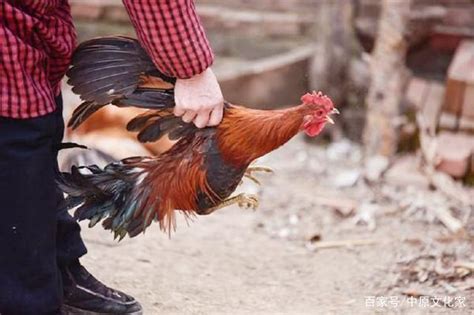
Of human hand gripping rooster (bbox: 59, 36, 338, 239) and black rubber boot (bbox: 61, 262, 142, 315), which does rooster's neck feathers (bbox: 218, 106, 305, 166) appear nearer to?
human hand gripping rooster (bbox: 59, 36, 338, 239)

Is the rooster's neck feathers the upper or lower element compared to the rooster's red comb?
lower

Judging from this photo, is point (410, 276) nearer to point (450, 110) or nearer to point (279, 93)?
point (450, 110)

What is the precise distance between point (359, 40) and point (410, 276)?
104 inches

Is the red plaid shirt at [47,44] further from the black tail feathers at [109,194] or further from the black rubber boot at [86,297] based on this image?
the black rubber boot at [86,297]

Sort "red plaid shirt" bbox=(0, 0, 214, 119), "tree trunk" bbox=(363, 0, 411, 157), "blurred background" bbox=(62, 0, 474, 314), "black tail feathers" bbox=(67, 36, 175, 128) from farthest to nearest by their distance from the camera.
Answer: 1. "tree trunk" bbox=(363, 0, 411, 157)
2. "blurred background" bbox=(62, 0, 474, 314)
3. "black tail feathers" bbox=(67, 36, 175, 128)
4. "red plaid shirt" bbox=(0, 0, 214, 119)

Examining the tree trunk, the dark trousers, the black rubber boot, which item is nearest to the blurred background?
the tree trunk

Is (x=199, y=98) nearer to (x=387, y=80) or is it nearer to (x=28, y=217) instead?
(x=28, y=217)

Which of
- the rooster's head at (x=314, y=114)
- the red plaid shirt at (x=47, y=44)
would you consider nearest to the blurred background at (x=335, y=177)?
the rooster's head at (x=314, y=114)

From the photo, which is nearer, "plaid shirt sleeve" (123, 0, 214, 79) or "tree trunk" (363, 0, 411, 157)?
"plaid shirt sleeve" (123, 0, 214, 79)

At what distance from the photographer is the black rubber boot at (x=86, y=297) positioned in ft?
7.98

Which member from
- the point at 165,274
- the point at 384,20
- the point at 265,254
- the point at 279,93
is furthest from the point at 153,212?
the point at 279,93

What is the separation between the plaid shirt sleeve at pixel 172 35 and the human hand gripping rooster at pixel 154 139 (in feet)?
0.61

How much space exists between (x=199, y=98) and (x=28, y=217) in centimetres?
52

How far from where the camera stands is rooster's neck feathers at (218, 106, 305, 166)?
89.2 inches
